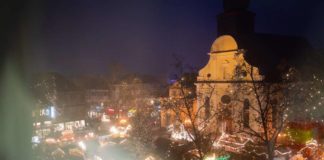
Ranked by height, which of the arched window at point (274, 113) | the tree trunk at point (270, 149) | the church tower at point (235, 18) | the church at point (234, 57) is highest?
the church tower at point (235, 18)

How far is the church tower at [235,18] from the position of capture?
120ft

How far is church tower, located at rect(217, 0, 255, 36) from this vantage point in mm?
36719

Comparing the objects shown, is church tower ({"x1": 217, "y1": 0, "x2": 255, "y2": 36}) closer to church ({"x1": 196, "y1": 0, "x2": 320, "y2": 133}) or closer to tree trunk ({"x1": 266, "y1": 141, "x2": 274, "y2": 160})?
church ({"x1": 196, "y1": 0, "x2": 320, "y2": 133})

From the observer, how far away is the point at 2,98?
196 inches

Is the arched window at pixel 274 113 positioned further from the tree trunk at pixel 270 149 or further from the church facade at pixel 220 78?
the church facade at pixel 220 78

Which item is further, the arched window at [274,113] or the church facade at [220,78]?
the church facade at [220,78]

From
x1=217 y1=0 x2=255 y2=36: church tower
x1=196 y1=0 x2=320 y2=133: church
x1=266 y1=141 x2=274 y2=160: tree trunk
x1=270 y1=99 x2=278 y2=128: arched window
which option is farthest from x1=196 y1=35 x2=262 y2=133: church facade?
x1=266 y1=141 x2=274 y2=160: tree trunk

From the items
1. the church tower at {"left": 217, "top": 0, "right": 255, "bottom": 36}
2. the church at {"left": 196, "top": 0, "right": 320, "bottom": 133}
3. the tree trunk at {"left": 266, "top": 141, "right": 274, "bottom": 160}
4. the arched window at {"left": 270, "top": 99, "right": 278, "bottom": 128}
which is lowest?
the tree trunk at {"left": 266, "top": 141, "right": 274, "bottom": 160}

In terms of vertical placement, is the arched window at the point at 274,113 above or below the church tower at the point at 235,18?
below

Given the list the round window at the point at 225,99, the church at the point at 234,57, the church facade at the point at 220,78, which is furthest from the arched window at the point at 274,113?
the round window at the point at 225,99

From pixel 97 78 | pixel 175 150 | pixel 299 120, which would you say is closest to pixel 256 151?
pixel 299 120

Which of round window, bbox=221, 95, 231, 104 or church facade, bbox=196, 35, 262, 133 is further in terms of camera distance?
round window, bbox=221, 95, 231, 104

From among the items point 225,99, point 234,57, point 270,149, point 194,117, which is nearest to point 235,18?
point 234,57

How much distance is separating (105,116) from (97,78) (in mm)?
27678
